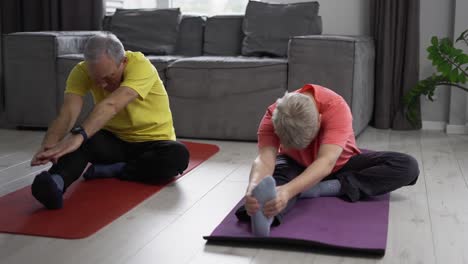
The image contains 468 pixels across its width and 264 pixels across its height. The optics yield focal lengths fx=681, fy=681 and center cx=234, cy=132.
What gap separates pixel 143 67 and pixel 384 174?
1116mm

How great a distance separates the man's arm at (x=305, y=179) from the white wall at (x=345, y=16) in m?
2.77

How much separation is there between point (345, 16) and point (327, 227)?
2958mm

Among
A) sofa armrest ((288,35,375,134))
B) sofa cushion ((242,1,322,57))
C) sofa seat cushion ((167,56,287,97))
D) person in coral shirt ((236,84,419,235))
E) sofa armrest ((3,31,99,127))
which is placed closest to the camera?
person in coral shirt ((236,84,419,235))

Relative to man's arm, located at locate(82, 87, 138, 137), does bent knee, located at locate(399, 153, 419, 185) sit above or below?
below

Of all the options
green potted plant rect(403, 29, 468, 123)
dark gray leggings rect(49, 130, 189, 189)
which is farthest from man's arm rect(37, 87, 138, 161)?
green potted plant rect(403, 29, 468, 123)

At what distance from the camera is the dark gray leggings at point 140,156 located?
3027mm

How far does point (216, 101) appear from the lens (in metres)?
4.27

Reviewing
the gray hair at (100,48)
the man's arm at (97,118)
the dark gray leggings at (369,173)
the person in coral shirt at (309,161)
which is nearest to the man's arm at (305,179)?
the person in coral shirt at (309,161)

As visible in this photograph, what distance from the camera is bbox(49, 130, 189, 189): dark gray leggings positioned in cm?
303

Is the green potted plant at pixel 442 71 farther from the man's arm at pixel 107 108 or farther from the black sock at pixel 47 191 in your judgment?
the black sock at pixel 47 191

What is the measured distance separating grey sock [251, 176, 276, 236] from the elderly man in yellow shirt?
0.84m

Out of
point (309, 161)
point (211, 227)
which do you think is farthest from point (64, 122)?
point (309, 161)

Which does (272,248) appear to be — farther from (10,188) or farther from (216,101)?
(216,101)

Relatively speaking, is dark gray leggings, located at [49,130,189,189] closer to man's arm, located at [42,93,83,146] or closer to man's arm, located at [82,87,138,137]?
man's arm, located at [42,93,83,146]
